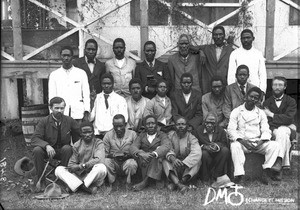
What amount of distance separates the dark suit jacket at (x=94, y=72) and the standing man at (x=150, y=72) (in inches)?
22.7

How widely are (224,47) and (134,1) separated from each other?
257cm

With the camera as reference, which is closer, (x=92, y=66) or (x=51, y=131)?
(x=51, y=131)

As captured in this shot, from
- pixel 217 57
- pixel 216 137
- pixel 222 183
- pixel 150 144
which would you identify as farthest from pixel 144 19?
pixel 222 183

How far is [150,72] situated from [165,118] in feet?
2.73

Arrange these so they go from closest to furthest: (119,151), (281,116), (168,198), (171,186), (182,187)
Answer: (168,198) → (182,187) → (171,186) → (119,151) → (281,116)

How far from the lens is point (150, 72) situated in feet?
21.4

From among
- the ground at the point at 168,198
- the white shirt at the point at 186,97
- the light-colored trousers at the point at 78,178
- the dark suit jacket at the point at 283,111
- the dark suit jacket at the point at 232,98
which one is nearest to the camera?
the ground at the point at 168,198

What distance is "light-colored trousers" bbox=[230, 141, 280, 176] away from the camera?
5562 millimetres

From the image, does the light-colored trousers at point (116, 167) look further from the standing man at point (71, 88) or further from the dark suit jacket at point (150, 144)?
the standing man at point (71, 88)

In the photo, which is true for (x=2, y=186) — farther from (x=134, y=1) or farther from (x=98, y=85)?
(x=134, y=1)

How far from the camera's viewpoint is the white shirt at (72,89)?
6.20m

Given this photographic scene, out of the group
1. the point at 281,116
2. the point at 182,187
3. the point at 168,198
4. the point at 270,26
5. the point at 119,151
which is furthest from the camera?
the point at 270,26

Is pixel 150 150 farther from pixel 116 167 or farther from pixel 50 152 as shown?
pixel 50 152

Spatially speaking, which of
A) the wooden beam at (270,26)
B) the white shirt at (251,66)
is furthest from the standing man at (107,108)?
the wooden beam at (270,26)
